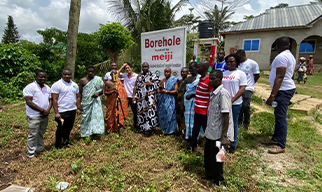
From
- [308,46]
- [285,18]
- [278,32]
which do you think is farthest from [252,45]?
[308,46]

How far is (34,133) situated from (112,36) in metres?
3.88

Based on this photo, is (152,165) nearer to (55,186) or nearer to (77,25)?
(55,186)

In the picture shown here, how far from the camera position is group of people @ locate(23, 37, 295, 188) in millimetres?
2572

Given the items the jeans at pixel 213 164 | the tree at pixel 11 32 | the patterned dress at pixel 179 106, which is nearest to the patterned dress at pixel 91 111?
the patterned dress at pixel 179 106

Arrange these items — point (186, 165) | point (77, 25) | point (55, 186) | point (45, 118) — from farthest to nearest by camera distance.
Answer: point (77, 25) < point (45, 118) < point (186, 165) < point (55, 186)

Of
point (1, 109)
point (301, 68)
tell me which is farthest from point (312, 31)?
point (1, 109)

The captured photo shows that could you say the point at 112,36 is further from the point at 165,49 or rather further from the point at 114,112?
the point at 114,112

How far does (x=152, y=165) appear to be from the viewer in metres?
3.16

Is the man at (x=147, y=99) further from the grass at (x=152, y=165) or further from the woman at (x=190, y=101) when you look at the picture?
the woman at (x=190, y=101)

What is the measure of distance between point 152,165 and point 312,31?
705 inches

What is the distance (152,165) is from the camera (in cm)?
316

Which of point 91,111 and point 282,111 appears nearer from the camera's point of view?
point 282,111

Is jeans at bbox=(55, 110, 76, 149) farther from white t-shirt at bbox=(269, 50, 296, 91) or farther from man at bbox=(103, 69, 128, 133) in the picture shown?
white t-shirt at bbox=(269, 50, 296, 91)

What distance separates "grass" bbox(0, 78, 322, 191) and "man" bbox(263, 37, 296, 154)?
43 centimetres
